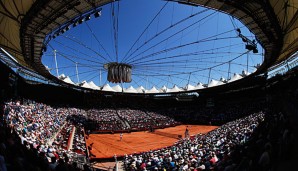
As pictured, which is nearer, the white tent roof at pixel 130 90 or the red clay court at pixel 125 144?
the red clay court at pixel 125 144

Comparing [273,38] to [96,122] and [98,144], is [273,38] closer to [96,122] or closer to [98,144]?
[98,144]

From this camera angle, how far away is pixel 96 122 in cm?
4456

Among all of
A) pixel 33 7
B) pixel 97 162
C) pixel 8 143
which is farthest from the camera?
pixel 97 162

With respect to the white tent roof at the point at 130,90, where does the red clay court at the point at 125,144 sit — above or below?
below

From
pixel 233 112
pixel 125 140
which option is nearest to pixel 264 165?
pixel 125 140

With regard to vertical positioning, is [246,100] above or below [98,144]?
above

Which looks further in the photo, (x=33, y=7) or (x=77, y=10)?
(x=77, y=10)

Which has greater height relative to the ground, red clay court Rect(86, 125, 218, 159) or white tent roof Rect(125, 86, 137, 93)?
white tent roof Rect(125, 86, 137, 93)

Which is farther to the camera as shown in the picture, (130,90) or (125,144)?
(130,90)

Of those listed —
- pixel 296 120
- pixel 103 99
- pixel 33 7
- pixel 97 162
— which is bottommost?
pixel 97 162

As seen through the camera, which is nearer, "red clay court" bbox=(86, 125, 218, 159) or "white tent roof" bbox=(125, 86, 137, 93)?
"red clay court" bbox=(86, 125, 218, 159)

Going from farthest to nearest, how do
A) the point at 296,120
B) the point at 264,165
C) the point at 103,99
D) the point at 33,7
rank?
the point at 103,99
the point at 33,7
the point at 296,120
the point at 264,165

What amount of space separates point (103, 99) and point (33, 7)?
145 feet

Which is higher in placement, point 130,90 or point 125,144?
point 130,90
